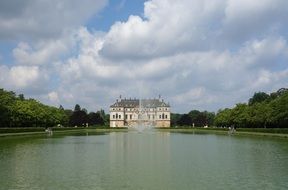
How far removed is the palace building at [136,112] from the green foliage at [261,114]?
53.3 m

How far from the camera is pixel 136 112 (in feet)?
545

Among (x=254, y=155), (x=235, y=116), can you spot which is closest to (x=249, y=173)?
(x=254, y=155)

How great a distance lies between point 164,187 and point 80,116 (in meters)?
118

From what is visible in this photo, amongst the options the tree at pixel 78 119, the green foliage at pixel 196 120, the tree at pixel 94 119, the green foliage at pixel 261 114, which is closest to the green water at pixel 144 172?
the green foliage at pixel 261 114

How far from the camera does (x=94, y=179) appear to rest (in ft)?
56.9

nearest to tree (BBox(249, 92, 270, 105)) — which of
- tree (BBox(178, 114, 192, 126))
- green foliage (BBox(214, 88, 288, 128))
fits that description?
green foliage (BBox(214, 88, 288, 128))

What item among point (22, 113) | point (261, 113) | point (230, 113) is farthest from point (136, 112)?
point (261, 113)

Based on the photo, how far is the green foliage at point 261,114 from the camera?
61.1m

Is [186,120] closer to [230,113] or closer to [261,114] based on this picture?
[230,113]

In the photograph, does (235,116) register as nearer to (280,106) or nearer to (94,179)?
(280,106)

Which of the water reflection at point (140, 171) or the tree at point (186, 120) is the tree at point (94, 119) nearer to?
the tree at point (186, 120)

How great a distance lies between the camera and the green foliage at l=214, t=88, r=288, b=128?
6112 cm

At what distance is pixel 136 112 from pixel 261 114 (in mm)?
97945

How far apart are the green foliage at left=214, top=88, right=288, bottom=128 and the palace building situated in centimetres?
5328
